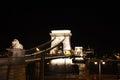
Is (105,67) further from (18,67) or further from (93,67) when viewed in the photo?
(18,67)

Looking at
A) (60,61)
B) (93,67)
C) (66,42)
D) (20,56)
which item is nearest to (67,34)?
(66,42)

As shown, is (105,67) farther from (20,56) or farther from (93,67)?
(20,56)

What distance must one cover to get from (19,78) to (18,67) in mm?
574

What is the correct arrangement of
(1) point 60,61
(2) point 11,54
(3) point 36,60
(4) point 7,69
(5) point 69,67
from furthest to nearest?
(1) point 60,61 → (5) point 69,67 → (3) point 36,60 → (2) point 11,54 → (4) point 7,69

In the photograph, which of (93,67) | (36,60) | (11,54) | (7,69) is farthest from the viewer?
(93,67)

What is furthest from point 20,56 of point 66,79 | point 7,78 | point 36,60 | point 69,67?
point 69,67

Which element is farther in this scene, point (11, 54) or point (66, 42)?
point (66, 42)

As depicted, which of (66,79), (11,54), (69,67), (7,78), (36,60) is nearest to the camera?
(7,78)

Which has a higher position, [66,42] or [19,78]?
[66,42]

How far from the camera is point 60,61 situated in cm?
5816

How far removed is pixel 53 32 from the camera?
67562mm

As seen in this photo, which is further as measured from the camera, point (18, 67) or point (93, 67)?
point (93, 67)

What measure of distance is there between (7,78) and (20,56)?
2.82 metres

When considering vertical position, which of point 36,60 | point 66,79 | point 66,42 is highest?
point 66,42
